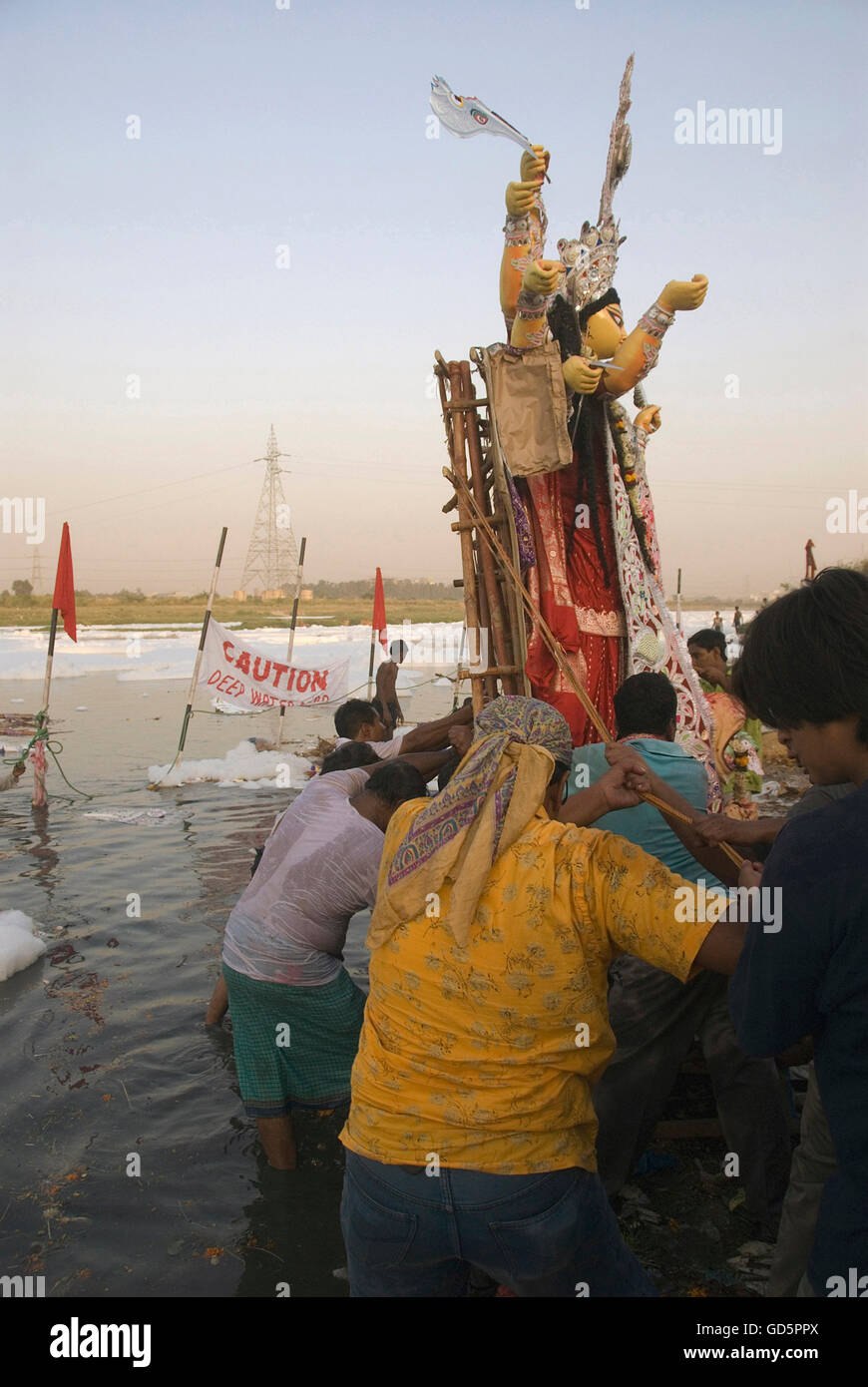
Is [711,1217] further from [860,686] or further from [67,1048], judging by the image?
[67,1048]

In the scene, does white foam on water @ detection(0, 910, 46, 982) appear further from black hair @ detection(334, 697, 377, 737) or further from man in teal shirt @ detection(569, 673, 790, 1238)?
man in teal shirt @ detection(569, 673, 790, 1238)

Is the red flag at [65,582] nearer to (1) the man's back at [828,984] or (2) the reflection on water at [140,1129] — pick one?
(2) the reflection on water at [140,1129]

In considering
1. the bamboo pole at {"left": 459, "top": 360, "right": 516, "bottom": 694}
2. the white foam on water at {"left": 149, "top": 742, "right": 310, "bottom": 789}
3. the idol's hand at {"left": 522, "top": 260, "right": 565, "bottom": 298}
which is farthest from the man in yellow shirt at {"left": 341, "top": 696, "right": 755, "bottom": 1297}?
the white foam on water at {"left": 149, "top": 742, "right": 310, "bottom": 789}

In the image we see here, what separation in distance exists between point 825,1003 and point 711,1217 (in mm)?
2193

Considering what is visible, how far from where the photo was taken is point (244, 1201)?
11.4ft

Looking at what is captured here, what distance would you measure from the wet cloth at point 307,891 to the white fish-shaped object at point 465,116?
2.81 m

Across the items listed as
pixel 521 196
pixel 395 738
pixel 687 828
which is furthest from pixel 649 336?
pixel 687 828

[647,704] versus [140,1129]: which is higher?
[647,704]

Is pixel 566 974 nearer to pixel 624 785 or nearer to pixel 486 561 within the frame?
pixel 624 785

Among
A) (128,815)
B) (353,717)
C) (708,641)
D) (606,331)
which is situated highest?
(606,331)

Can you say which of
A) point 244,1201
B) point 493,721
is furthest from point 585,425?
point 244,1201

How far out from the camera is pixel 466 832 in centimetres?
202

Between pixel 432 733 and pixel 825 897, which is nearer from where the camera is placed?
pixel 825 897

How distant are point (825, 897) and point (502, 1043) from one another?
2.62ft
